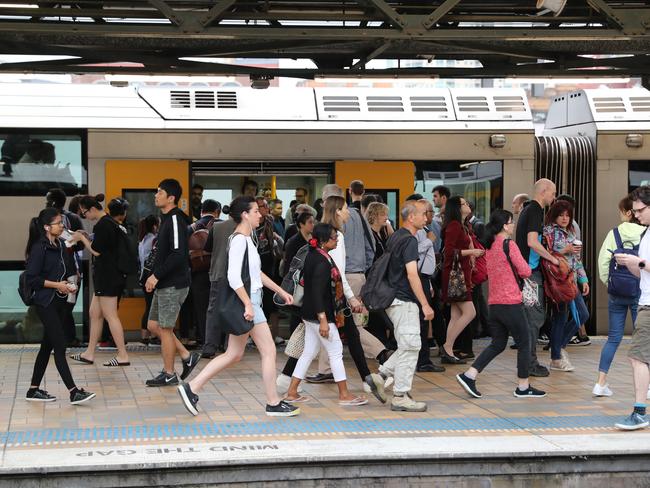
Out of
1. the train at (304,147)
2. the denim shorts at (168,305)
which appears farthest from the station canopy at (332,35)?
the denim shorts at (168,305)

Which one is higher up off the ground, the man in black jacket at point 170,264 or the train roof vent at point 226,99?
the train roof vent at point 226,99

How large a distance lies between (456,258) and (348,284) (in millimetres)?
1753

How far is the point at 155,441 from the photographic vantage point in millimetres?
7113

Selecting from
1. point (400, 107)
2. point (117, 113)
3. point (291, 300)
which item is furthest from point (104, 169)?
point (291, 300)

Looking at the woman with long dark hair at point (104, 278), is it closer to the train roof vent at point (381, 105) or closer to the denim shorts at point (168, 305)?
the denim shorts at point (168, 305)

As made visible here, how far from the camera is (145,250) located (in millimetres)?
12195

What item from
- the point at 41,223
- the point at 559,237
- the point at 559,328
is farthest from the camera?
the point at 559,328

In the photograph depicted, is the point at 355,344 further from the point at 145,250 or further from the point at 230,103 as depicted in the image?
the point at 230,103

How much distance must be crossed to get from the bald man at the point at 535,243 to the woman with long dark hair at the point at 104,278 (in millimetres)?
4053

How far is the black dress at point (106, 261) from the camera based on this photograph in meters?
10.8

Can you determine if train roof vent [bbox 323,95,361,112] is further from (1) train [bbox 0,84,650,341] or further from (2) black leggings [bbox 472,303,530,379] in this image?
(2) black leggings [bbox 472,303,530,379]

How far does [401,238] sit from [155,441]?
A: 2.62 metres

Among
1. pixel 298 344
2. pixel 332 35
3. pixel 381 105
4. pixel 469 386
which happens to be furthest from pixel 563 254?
pixel 381 105

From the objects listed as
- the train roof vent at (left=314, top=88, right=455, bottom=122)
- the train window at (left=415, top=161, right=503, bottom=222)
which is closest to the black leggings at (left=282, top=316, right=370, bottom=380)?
the train window at (left=415, top=161, right=503, bottom=222)
